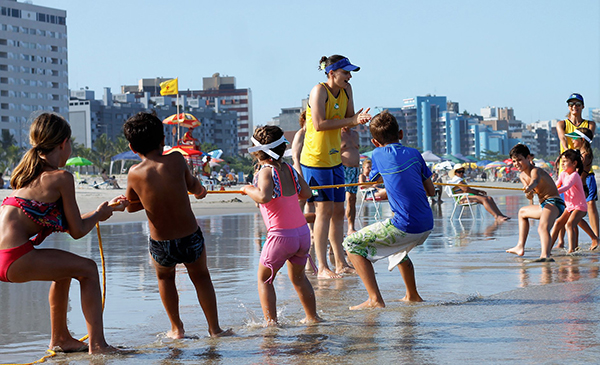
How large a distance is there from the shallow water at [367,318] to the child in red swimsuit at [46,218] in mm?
410

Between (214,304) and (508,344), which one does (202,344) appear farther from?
(508,344)

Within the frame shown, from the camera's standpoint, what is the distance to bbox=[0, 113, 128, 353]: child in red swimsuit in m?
4.01

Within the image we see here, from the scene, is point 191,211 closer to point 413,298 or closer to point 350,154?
point 413,298

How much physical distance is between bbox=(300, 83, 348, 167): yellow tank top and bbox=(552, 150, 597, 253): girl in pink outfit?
314 cm

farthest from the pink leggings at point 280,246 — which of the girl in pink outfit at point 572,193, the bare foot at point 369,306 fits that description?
the girl in pink outfit at point 572,193

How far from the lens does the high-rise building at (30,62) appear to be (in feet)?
447

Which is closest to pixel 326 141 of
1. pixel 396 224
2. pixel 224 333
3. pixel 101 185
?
pixel 396 224

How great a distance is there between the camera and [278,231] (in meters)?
4.85

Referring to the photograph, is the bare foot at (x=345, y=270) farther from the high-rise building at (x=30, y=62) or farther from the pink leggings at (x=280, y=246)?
the high-rise building at (x=30, y=62)

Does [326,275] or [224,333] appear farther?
[326,275]

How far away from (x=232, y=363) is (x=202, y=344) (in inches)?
22.1

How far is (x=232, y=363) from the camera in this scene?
12.6 ft

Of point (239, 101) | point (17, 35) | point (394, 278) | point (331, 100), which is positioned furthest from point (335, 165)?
point (239, 101)

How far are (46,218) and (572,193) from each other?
648 cm
